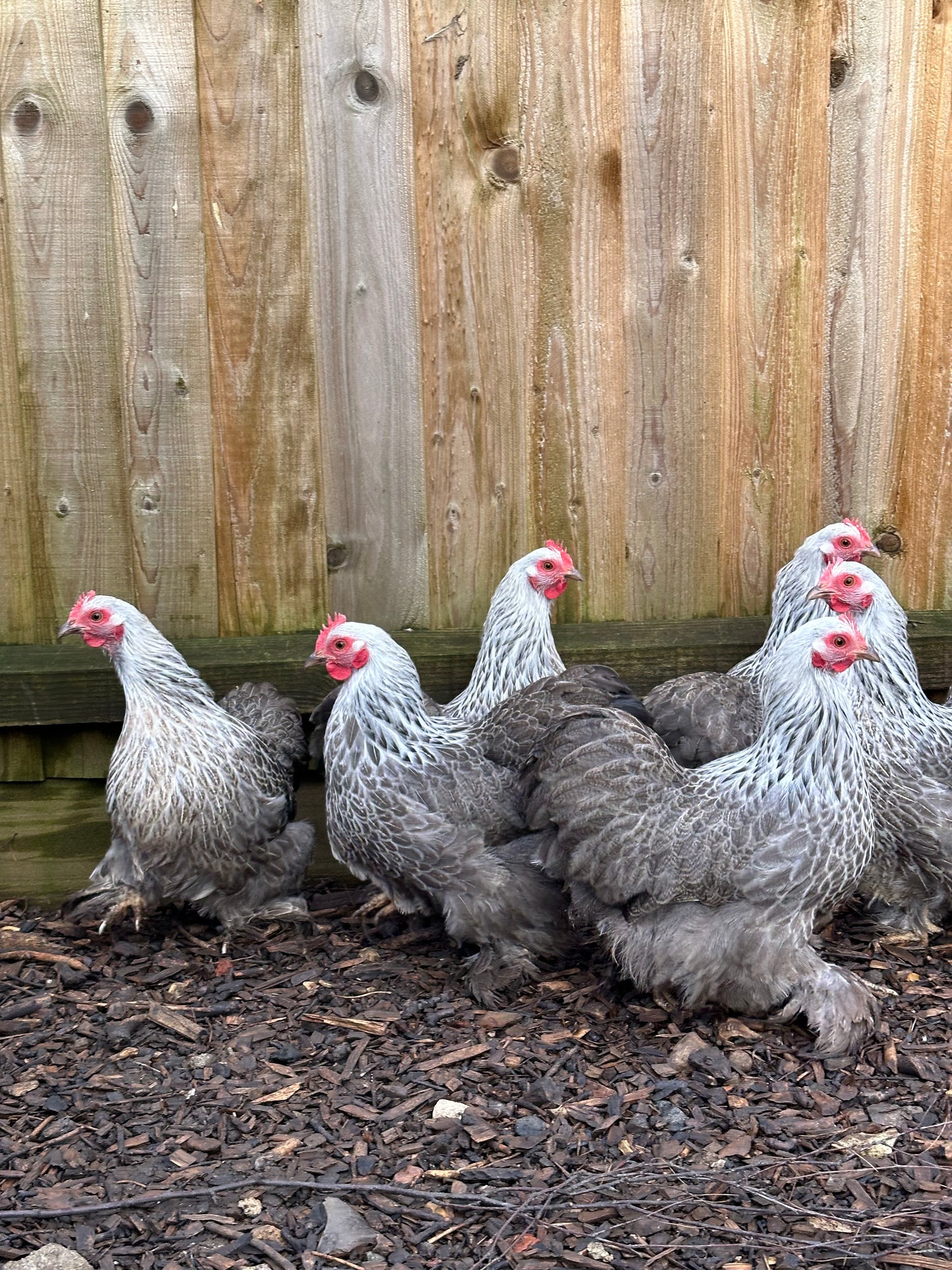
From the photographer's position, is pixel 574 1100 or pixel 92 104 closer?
pixel 574 1100

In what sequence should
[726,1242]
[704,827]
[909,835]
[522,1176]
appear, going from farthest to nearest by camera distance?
1. [909,835]
2. [704,827]
3. [522,1176]
4. [726,1242]

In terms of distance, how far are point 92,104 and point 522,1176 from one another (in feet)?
11.7

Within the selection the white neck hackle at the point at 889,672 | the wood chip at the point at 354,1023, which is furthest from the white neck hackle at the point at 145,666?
the white neck hackle at the point at 889,672

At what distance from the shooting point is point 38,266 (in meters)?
4.01

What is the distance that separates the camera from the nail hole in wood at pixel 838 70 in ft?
13.5

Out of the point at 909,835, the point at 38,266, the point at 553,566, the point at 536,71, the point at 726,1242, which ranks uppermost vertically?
the point at 536,71

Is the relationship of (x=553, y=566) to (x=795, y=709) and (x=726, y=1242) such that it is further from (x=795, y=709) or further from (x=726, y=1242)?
(x=726, y=1242)

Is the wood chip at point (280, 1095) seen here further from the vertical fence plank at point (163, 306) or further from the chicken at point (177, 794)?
the vertical fence plank at point (163, 306)

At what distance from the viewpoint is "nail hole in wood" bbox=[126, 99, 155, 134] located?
12.9 ft

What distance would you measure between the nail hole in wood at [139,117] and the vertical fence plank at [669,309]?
5.34 ft

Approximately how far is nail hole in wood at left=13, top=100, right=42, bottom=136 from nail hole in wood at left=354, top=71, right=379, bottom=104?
1064 mm

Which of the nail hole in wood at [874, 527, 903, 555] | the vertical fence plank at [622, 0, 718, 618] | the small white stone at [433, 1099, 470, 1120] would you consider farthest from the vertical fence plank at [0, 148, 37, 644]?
the nail hole in wood at [874, 527, 903, 555]

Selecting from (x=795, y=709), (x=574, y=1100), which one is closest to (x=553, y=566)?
(x=795, y=709)

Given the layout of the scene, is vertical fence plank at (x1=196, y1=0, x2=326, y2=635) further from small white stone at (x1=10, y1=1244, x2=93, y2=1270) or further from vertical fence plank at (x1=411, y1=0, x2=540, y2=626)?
small white stone at (x1=10, y1=1244, x2=93, y2=1270)
